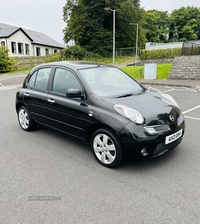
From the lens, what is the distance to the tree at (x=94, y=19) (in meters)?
35.6

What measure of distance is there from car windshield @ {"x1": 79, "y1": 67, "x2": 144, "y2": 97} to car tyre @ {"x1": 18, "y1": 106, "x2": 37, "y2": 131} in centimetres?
189

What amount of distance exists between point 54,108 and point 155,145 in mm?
2060

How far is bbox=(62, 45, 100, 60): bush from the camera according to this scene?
33125mm

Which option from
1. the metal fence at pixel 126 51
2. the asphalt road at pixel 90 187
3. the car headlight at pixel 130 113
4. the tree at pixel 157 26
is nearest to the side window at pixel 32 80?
the asphalt road at pixel 90 187

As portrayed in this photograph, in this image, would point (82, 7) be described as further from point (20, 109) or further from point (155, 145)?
point (155, 145)

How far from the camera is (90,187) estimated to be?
9.98 feet

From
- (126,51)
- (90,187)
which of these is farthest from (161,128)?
(126,51)

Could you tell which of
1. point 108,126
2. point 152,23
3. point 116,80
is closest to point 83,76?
point 116,80

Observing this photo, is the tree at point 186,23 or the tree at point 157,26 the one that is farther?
the tree at point 157,26

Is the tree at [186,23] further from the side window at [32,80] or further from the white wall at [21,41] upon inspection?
the side window at [32,80]

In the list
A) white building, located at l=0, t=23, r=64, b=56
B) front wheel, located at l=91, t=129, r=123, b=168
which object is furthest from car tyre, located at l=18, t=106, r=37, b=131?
white building, located at l=0, t=23, r=64, b=56

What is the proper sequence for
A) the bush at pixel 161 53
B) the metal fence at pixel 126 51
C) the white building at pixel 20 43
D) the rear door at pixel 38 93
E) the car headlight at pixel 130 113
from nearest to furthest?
1. the car headlight at pixel 130 113
2. the rear door at pixel 38 93
3. the bush at pixel 161 53
4. the white building at pixel 20 43
5. the metal fence at pixel 126 51

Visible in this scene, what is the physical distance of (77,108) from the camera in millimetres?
3895

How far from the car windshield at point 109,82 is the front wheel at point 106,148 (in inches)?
28.3
